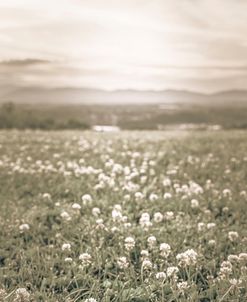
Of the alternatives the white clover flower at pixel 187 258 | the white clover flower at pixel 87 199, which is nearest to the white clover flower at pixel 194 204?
the white clover flower at pixel 87 199

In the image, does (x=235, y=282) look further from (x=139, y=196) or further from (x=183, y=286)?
(x=139, y=196)

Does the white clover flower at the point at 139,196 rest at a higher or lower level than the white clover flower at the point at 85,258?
higher

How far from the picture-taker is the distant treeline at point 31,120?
877 inches

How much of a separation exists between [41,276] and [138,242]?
856 millimetres

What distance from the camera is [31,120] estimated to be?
76.9 ft

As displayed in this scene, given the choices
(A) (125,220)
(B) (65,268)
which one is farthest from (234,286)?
(A) (125,220)

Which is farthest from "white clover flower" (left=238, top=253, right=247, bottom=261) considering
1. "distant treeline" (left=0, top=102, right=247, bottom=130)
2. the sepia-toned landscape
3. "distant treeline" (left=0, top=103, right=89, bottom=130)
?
"distant treeline" (left=0, top=103, right=89, bottom=130)

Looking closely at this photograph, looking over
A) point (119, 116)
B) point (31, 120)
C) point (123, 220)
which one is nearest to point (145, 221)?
point (123, 220)

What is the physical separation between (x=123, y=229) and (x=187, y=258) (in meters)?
0.81

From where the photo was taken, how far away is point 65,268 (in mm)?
3938

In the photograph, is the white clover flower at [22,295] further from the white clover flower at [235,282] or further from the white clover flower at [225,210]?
the white clover flower at [225,210]

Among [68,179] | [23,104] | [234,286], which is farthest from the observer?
[23,104]

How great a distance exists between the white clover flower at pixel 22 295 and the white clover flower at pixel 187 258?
3.45ft

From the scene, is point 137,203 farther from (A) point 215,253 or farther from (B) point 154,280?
(B) point 154,280
